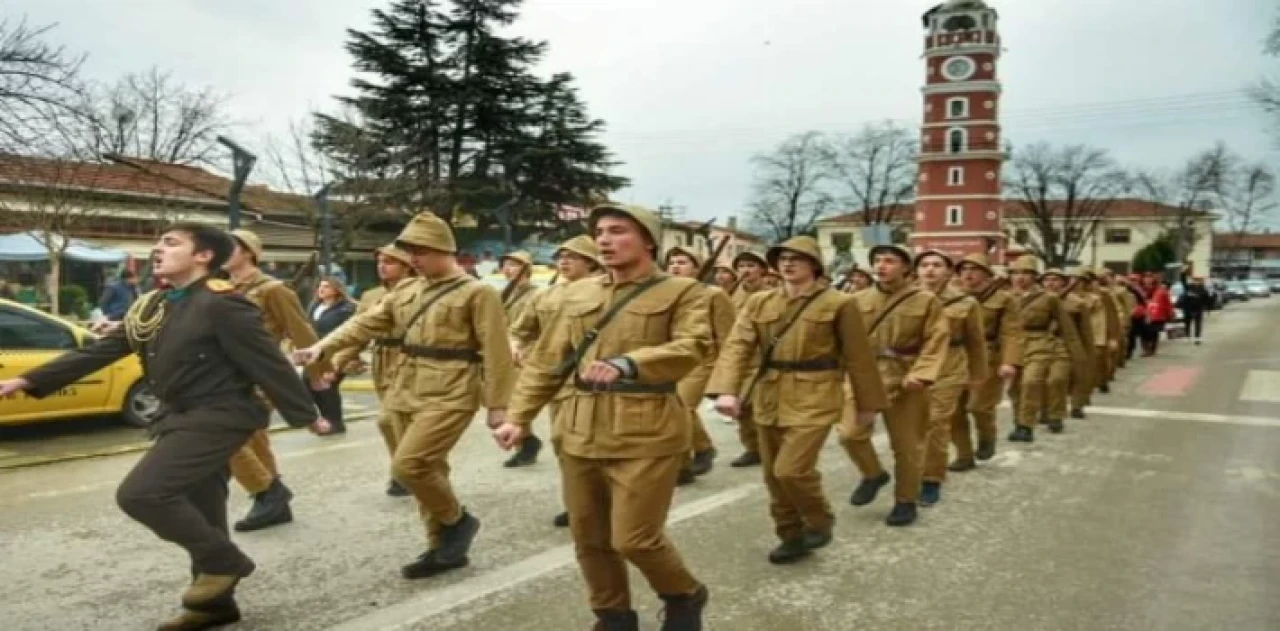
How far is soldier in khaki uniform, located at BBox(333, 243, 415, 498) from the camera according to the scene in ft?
19.0

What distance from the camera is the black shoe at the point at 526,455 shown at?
8.30 metres

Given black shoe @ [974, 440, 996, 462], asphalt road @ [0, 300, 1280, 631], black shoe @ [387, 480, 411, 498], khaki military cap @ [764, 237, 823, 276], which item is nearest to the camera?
asphalt road @ [0, 300, 1280, 631]

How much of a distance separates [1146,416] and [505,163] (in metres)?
28.5

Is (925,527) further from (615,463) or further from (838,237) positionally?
(838,237)

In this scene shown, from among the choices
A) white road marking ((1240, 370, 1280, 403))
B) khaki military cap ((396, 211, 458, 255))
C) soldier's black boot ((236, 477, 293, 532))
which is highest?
khaki military cap ((396, 211, 458, 255))

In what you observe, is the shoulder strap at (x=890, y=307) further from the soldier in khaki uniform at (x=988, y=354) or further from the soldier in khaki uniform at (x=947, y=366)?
the soldier in khaki uniform at (x=988, y=354)

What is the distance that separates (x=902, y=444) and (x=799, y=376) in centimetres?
138

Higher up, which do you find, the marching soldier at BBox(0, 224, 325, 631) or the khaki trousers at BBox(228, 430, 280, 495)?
the marching soldier at BBox(0, 224, 325, 631)

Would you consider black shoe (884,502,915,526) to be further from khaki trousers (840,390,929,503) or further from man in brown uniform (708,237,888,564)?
man in brown uniform (708,237,888,564)

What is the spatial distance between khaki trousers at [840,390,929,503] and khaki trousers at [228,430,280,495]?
11.7 feet

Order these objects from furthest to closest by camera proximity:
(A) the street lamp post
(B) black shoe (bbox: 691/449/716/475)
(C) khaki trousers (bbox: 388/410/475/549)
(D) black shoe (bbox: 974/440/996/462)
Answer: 1. (A) the street lamp post
2. (D) black shoe (bbox: 974/440/996/462)
3. (B) black shoe (bbox: 691/449/716/475)
4. (C) khaki trousers (bbox: 388/410/475/549)

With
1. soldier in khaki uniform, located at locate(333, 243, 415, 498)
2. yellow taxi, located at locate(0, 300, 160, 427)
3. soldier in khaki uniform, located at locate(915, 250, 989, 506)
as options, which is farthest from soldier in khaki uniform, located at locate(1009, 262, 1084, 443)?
yellow taxi, located at locate(0, 300, 160, 427)

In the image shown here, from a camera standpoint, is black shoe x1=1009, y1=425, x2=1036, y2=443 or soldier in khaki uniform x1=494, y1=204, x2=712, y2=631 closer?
soldier in khaki uniform x1=494, y1=204, x2=712, y2=631

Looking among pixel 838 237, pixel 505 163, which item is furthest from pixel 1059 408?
pixel 838 237
